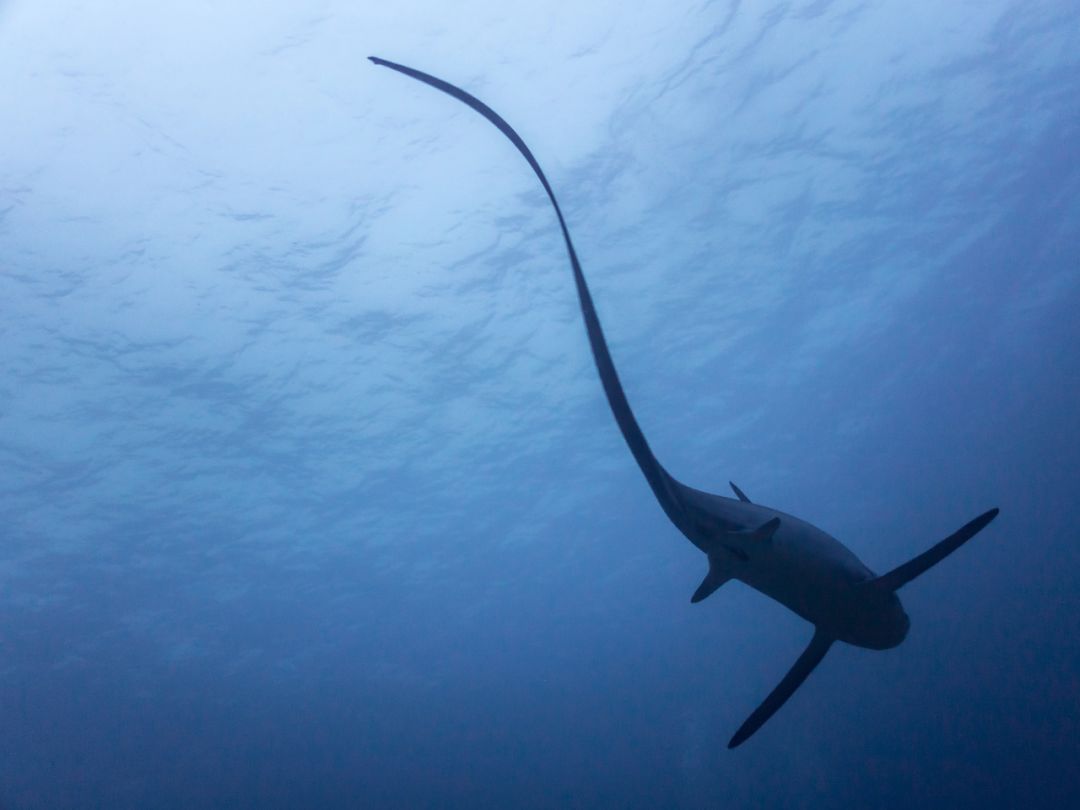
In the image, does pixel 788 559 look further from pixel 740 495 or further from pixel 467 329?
pixel 467 329

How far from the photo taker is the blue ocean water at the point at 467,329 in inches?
432

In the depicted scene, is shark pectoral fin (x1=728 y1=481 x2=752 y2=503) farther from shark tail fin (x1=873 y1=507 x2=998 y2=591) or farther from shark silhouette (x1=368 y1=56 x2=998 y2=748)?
shark tail fin (x1=873 y1=507 x2=998 y2=591)

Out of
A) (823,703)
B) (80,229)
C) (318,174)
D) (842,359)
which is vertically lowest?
(823,703)

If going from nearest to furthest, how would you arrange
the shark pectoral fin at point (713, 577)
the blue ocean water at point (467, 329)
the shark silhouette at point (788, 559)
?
1. the shark silhouette at point (788, 559)
2. the shark pectoral fin at point (713, 577)
3. the blue ocean water at point (467, 329)

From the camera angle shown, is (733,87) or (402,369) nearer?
(733,87)

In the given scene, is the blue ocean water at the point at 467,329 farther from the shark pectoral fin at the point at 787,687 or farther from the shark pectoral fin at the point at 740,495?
the shark pectoral fin at the point at 787,687

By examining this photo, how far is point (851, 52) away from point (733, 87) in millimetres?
2598

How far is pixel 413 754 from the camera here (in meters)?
55.7

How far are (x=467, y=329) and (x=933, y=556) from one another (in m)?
14.9

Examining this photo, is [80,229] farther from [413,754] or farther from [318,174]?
[413,754]

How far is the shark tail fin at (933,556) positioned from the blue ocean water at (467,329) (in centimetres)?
1054

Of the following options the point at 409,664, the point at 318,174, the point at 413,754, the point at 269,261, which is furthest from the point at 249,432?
the point at 413,754

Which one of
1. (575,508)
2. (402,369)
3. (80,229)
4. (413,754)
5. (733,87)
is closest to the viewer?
(80,229)

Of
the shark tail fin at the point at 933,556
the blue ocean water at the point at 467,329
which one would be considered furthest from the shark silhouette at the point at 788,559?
the blue ocean water at the point at 467,329
